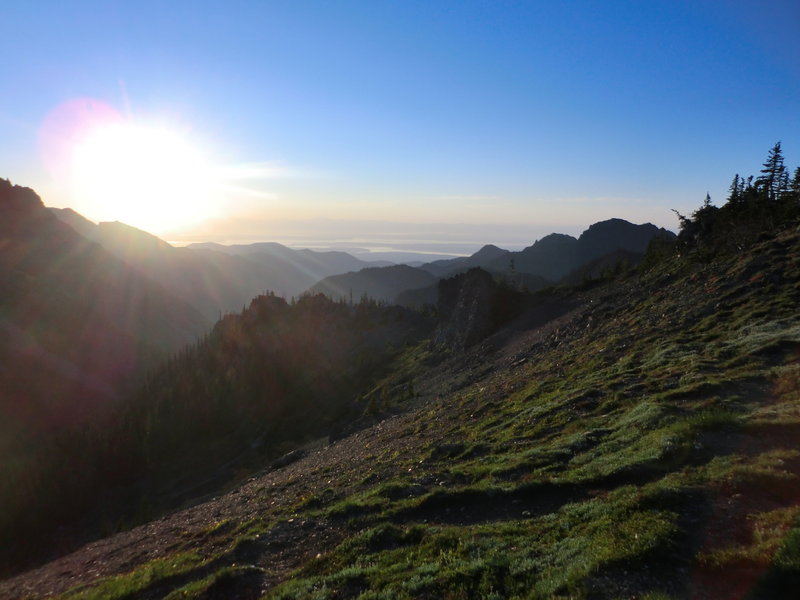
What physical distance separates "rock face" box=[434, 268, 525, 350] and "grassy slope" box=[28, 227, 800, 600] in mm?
41873

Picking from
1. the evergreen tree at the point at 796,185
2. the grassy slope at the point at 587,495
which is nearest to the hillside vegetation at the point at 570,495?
the grassy slope at the point at 587,495

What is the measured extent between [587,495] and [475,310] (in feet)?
216

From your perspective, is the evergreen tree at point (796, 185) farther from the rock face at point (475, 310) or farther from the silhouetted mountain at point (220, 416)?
the silhouetted mountain at point (220, 416)

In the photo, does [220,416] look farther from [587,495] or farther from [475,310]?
[587,495]

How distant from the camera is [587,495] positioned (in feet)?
47.2

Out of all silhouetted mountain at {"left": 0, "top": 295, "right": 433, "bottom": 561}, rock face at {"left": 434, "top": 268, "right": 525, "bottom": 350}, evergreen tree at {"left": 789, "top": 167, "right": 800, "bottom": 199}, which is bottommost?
silhouetted mountain at {"left": 0, "top": 295, "right": 433, "bottom": 561}

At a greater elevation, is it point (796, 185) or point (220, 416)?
point (796, 185)

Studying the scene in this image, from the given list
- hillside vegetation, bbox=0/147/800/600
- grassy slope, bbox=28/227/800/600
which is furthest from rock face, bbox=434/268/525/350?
grassy slope, bbox=28/227/800/600

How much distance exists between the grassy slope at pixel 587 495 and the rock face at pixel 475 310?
4187cm

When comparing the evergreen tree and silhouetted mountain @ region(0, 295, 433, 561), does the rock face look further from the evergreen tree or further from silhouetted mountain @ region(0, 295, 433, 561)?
the evergreen tree

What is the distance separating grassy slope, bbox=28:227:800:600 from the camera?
938 cm

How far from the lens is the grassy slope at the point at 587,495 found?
9.38 meters

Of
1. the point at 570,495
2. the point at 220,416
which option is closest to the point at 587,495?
the point at 570,495

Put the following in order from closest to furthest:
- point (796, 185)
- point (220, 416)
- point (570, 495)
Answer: point (570, 495) → point (796, 185) → point (220, 416)
